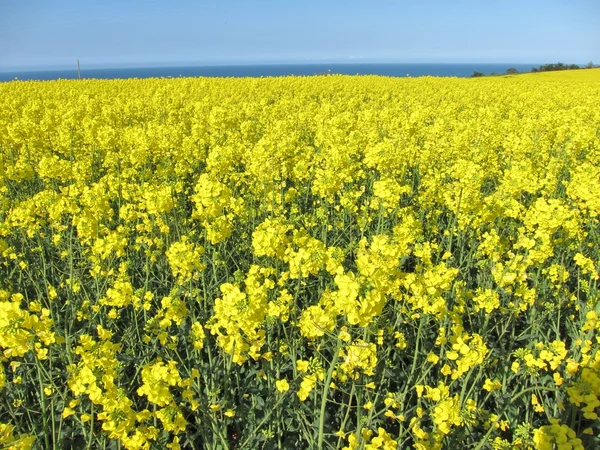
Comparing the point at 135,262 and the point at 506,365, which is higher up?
the point at 135,262

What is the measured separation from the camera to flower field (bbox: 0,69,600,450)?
2367 millimetres

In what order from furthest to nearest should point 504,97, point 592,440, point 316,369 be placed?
point 504,97, point 592,440, point 316,369

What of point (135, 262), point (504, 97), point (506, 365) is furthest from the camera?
point (504, 97)

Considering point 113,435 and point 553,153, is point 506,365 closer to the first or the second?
point 113,435

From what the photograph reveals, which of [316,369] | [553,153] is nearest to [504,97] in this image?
[553,153]

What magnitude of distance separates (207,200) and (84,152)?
664cm

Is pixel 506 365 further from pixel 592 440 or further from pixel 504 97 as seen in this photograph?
pixel 504 97

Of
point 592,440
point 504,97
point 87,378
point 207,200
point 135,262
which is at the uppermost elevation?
point 504,97

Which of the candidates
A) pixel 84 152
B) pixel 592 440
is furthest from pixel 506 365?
pixel 84 152

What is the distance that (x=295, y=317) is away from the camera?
11.0 ft

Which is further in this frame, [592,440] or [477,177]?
[477,177]

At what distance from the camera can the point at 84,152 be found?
897 centimetres

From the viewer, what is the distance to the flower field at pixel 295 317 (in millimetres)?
2367

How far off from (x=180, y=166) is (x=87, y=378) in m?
4.85
